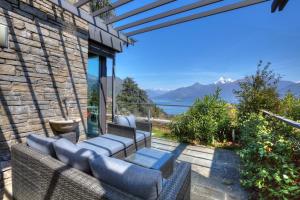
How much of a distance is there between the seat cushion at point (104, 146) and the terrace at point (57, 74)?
2.41 feet

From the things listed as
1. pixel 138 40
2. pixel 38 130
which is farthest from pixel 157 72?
pixel 38 130

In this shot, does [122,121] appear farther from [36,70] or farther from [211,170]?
[211,170]

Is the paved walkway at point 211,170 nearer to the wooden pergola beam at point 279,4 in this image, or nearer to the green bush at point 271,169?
the green bush at point 271,169

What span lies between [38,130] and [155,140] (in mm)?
2764

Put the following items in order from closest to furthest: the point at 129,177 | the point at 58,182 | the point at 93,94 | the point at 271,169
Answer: the point at 129,177 < the point at 58,182 < the point at 271,169 < the point at 93,94

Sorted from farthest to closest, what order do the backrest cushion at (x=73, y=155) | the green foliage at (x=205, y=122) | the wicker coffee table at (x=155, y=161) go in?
the green foliage at (x=205, y=122), the wicker coffee table at (x=155, y=161), the backrest cushion at (x=73, y=155)

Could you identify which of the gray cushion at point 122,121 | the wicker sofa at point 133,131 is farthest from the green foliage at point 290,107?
the gray cushion at point 122,121

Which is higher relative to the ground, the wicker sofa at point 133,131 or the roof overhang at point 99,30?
the roof overhang at point 99,30

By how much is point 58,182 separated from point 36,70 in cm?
227

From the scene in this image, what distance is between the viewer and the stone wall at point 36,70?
2.60 metres

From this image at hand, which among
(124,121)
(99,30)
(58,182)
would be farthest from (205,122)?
(58,182)

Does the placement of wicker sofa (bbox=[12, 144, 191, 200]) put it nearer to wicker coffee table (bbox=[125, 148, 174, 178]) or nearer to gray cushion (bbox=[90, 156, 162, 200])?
gray cushion (bbox=[90, 156, 162, 200])

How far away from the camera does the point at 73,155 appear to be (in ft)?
5.05

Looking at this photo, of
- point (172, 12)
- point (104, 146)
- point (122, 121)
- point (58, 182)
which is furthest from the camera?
point (122, 121)
